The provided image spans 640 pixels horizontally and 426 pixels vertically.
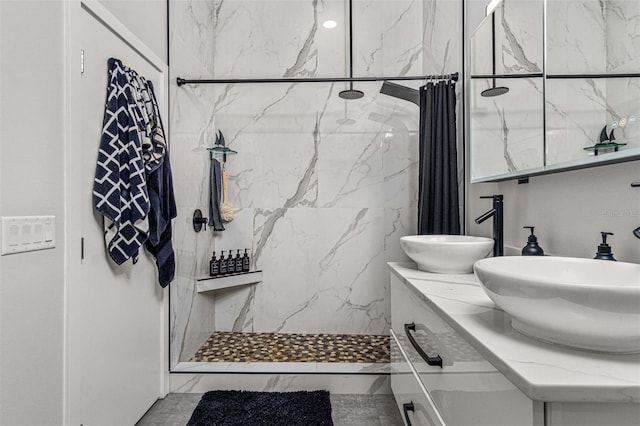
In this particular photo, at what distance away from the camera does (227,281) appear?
8.70 feet

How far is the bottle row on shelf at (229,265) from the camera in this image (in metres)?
2.70

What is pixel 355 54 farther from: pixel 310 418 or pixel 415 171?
pixel 310 418

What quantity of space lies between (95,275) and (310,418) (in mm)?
1241

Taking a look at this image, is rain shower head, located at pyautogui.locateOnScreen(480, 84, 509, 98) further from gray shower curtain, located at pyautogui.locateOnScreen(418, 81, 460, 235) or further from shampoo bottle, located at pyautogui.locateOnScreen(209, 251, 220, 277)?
shampoo bottle, located at pyautogui.locateOnScreen(209, 251, 220, 277)

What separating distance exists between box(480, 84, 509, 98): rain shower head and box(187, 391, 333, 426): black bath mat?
5.96ft

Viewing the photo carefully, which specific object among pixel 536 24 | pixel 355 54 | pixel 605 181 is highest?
pixel 355 54

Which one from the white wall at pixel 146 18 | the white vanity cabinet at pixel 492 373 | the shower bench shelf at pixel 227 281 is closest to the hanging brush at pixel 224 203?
the shower bench shelf at pixel 227 281

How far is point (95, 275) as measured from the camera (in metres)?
1.46

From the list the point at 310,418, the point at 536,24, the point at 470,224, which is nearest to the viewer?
the point at 536,24

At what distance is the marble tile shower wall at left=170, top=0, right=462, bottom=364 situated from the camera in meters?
2.85

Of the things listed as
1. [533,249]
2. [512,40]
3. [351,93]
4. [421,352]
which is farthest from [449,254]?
[351,93]

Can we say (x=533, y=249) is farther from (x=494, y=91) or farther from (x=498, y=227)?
(x=494, y=91)

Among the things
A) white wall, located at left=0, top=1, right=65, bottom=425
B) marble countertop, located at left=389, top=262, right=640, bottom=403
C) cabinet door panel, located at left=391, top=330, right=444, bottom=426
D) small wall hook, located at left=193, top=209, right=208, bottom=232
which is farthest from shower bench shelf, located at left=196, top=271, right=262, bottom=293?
marble countertop, located at left=389, top=262, right=640, bottom=403

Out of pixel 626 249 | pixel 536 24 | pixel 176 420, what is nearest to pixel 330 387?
pixel 176 420
